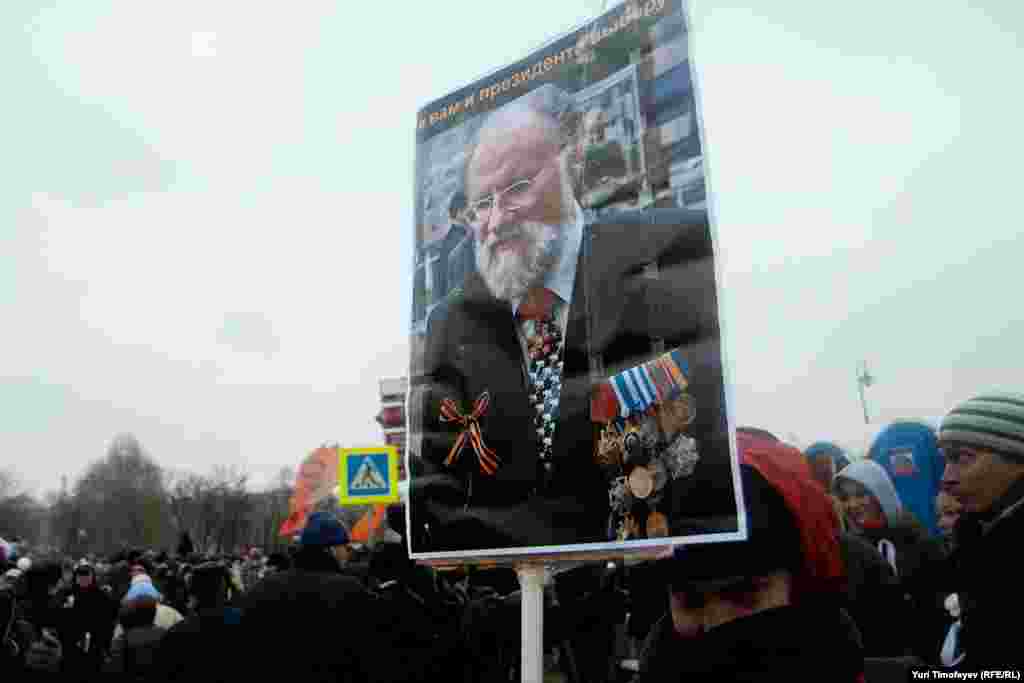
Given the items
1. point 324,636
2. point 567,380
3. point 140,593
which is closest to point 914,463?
point 567,380

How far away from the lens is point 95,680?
1058 centimetres

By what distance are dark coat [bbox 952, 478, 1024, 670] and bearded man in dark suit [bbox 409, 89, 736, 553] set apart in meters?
1.09

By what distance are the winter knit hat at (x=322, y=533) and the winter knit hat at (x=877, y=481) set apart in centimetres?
237

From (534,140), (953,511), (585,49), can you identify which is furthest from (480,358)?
(953,511)

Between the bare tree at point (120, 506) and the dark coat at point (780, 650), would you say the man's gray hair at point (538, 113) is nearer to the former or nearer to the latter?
the dark coat at point (780, 650)

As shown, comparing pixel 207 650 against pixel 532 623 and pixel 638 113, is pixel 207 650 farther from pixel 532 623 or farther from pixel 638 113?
pixel 638 113

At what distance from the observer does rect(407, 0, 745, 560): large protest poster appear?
109 inches

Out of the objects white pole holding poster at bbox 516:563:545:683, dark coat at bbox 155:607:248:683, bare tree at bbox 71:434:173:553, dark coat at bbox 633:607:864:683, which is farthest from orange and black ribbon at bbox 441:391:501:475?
bare tree at bbox 71:434:173:553

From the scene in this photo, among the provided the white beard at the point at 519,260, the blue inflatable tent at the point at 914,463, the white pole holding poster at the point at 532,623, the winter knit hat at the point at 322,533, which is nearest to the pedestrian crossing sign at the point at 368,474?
the winter knit hat at the point at 322,533

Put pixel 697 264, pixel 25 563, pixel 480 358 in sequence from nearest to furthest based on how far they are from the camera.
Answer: pixel 697 264, pixel 480 358, pixel 25 563

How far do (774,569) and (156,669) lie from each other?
265 centimetres

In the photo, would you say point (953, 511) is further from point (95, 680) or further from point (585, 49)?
point (95, 680)

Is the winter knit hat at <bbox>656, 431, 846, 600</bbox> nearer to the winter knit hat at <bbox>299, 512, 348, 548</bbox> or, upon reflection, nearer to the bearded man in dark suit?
the bearded man in dark suit

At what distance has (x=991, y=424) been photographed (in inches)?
122
